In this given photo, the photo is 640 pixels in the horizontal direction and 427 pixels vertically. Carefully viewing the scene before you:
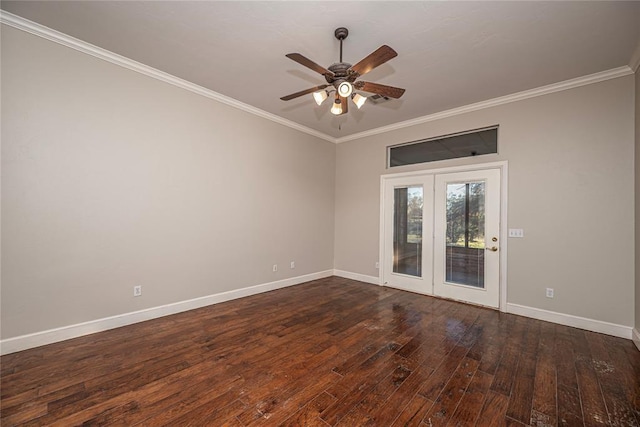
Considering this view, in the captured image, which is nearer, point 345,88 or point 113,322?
point 345,88

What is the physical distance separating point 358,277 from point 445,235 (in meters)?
1.99

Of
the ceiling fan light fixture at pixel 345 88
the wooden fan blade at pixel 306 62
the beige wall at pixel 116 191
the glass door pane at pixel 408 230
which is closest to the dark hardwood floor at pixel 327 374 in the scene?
the beige wall at pixel 116 191

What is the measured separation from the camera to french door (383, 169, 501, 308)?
12.9ft

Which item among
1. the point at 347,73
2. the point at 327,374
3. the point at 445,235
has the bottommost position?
the point at 327,374

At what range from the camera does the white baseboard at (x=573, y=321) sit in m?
3.02

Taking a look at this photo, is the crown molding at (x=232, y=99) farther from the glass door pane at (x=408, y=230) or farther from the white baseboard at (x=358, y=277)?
the white baseboard at (x=358, y=277)

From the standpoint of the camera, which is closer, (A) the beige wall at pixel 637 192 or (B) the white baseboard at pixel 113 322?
(B) the white baseboard at pixel 113 322

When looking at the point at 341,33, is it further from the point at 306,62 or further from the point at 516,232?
the point at 516,232

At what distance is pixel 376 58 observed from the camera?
2.10 metres

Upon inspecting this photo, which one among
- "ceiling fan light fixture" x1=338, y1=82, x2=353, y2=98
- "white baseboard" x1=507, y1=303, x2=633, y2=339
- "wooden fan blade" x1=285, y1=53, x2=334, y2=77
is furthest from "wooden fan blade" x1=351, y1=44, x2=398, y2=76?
"white baseboard" x1=507, y1=303, x2=633, y2=339

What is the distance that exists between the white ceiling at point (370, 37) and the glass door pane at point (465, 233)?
1516mm

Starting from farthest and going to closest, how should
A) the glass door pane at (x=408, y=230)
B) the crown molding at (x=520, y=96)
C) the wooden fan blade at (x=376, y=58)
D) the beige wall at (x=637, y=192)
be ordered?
the glass door pane at (x=408, y=230)
the crown molding at (x=520, y=96)
the beige wall at (x=637, y=192)
the wooden fan blade at (x=376, y=58)

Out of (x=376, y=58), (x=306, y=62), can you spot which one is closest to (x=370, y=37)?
(x=376, y=58)

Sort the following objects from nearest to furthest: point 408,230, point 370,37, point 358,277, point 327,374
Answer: point 327,374, point 370,37, point 408,230, point 358,277
